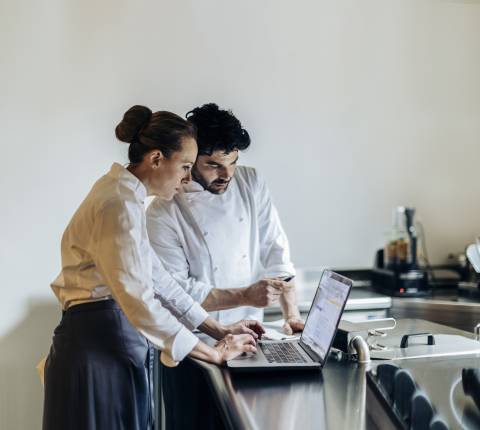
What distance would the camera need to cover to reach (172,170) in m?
1.60

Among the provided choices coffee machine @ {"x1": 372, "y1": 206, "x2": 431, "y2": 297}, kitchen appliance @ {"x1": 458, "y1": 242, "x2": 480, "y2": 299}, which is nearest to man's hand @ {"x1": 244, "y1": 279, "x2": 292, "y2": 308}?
coffee machine @ {"x1": 372, "y1": 206, "x2": 431, "y2": 297}

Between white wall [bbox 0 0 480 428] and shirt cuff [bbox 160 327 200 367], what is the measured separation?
1238 mm

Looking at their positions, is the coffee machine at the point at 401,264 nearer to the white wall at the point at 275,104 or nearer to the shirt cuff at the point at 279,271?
the white wall at the point at 275,104

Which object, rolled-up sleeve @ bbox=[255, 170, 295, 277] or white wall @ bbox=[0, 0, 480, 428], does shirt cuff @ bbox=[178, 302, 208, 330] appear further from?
white wall @ bbox=[0, 0, 480, 428]

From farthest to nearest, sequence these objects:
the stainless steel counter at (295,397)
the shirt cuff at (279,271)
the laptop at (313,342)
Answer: the shirt cuff at (279,271)
the laptop at (313,342)
the stainless steel counter at (295,397)

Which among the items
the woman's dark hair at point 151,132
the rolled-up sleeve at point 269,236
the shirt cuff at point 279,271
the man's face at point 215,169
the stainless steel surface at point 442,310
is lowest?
the stainless steel surface at point 442,310

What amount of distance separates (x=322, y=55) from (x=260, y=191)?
94cm

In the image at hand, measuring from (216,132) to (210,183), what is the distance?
0.18 m

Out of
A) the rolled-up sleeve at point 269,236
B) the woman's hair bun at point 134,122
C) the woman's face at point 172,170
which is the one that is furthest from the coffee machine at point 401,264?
the woman's hair bun at point 134,122

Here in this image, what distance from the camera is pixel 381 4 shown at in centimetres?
287

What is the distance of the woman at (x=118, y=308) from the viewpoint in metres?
1.45

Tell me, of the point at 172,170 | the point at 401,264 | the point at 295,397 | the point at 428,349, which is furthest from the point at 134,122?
the point at 401,264

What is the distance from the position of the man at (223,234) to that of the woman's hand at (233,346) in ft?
0.93

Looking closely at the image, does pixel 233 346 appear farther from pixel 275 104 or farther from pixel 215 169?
pixel 275 104
